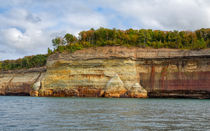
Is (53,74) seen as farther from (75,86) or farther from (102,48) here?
(102,48)

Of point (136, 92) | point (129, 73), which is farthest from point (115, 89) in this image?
point (129, 73)

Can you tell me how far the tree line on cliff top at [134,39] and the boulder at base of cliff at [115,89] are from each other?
959cm

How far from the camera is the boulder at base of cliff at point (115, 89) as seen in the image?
46625 millimetres

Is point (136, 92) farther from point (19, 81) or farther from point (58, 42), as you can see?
point (19, 81)

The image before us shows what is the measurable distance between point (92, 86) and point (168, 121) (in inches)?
1302

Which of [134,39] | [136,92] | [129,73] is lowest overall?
[136,92]

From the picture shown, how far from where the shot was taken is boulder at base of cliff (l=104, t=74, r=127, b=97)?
46.6m

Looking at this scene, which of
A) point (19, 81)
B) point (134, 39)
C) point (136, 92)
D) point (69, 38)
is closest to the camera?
point (136, 92)

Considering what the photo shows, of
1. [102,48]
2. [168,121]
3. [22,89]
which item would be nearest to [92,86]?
[102,48]

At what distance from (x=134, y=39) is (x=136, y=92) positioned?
1345 centimetres

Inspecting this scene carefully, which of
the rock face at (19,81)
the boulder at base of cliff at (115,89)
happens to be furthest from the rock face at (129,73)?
the rock face at (19,81)

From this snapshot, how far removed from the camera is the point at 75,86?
49906 millimetres

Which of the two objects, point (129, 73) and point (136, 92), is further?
point (129, 73)

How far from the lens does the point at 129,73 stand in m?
49.4
